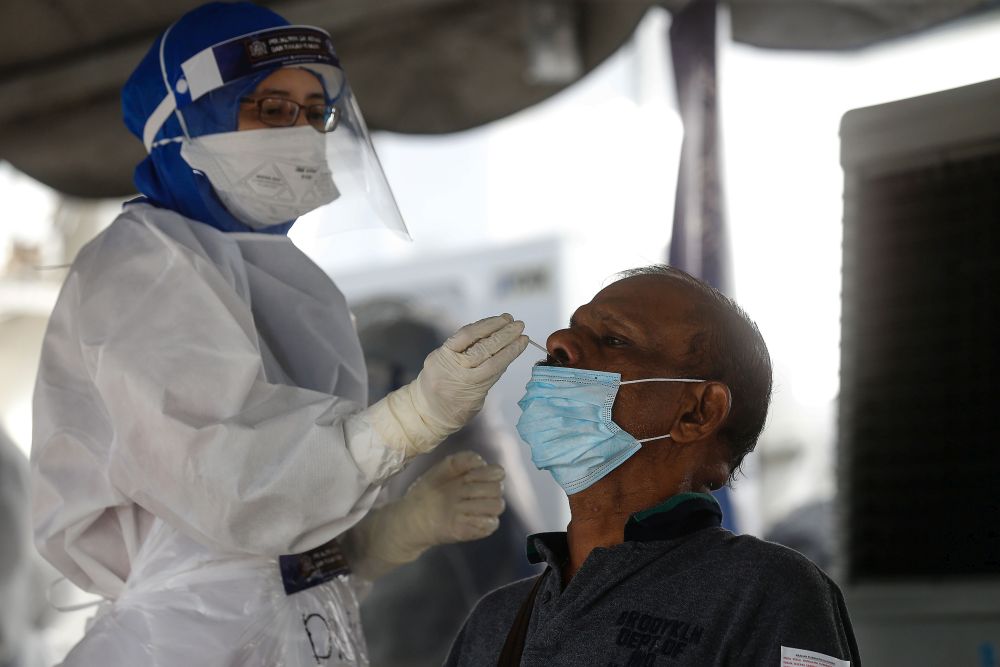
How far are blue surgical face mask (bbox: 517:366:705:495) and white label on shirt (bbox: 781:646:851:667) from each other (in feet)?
1.50

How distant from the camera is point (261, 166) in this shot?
2311mm

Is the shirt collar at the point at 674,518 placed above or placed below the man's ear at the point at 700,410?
below

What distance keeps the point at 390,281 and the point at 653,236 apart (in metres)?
2.66

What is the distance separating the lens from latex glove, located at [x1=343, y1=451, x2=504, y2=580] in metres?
2.31

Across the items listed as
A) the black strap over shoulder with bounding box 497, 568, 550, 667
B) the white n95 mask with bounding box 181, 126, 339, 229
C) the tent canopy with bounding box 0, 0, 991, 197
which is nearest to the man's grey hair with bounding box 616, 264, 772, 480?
the black strap over shoulder with bounding box 497, 568, 550, 667

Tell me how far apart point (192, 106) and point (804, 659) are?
1.61m

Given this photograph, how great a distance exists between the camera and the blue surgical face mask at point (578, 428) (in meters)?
1.96

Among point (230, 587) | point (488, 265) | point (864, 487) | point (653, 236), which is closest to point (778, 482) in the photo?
point (488, 265)

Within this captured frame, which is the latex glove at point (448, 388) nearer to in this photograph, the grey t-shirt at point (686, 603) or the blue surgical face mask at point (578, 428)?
the blue surgical face mask at point (578, 428)

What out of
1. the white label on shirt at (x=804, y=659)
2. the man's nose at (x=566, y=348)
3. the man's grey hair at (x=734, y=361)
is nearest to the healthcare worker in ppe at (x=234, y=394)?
the man's nose at (x=566, y=348)

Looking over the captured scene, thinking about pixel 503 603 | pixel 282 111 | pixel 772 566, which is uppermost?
pixel 282 111

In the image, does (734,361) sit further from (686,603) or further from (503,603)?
(503,603)

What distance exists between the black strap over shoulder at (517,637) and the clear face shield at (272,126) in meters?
0.98

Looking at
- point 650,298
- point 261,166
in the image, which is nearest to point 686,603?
point 650,298
